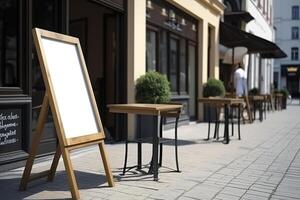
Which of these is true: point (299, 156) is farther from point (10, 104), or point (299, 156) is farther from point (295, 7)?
point (295, 7)

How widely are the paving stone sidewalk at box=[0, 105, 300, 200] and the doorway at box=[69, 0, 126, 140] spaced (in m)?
1.13

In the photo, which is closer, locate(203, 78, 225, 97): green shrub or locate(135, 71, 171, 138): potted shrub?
locate(135, 71, 171, 138): potted shrub

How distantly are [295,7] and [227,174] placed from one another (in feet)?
225

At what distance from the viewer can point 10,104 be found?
6.99 meters

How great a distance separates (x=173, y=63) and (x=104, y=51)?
406 cm

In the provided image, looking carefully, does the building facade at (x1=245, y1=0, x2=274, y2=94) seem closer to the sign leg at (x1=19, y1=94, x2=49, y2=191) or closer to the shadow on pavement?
the shadow on pavement

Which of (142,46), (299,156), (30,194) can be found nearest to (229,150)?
(299,156)

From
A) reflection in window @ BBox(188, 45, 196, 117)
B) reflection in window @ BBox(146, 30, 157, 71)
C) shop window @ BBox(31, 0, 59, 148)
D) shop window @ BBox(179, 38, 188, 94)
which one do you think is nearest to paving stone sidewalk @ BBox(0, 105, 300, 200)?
shop window @ BBox(31, 0, 59, 148)

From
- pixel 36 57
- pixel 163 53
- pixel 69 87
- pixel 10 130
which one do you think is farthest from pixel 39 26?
pixel 163 53

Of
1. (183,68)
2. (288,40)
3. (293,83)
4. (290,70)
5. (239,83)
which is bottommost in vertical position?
(239,83)

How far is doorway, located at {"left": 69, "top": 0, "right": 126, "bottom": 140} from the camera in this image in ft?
34.6

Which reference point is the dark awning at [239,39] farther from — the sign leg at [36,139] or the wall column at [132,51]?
the sign leg at [36,139]

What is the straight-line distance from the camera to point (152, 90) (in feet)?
33.7

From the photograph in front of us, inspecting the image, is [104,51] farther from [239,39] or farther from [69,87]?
[239,39]
